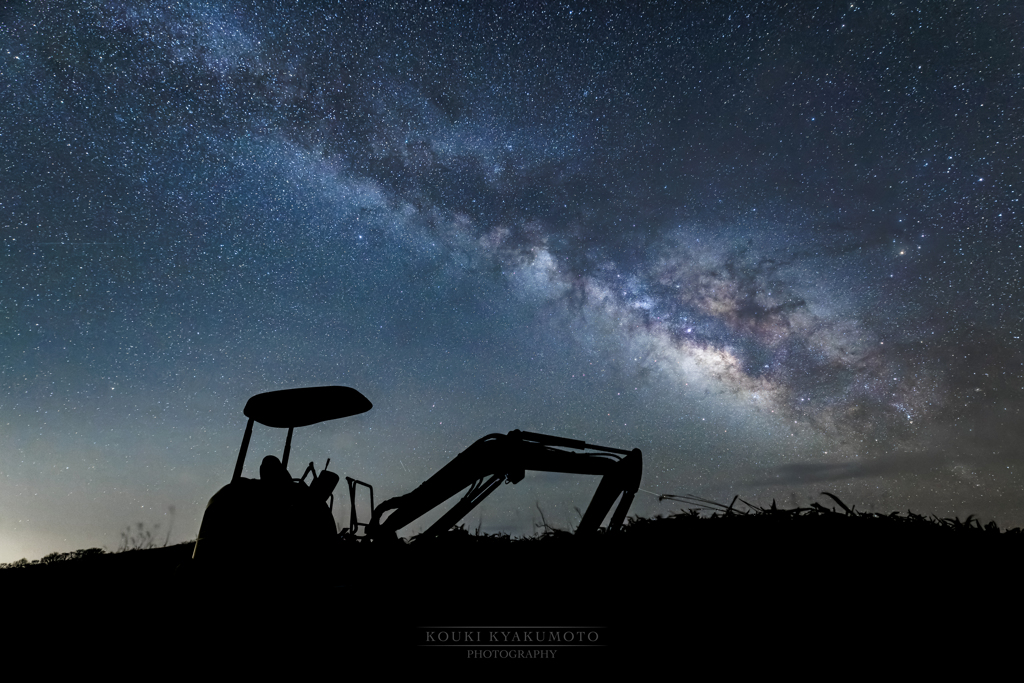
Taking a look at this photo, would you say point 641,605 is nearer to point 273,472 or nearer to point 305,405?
point 305,405

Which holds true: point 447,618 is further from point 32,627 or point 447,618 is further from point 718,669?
point 32,627

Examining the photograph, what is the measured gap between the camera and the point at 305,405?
7.01 meters

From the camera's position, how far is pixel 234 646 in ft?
20.2

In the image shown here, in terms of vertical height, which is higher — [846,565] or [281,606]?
[846,565]

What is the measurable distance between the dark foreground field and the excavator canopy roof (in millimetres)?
1653

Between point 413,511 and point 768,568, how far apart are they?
565 centimetres

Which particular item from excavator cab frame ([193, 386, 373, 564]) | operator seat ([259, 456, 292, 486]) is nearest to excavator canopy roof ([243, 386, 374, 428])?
excavator cab frame ([193, 386, 373, 564])

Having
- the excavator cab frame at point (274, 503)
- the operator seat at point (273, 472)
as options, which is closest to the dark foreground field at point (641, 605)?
the excavator cab frame at point (274, 503)

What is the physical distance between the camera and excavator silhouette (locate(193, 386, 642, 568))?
6.75m

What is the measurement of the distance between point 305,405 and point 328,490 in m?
1.56

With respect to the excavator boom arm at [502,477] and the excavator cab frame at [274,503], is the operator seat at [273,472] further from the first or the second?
the excavator boom arm at [502,477]

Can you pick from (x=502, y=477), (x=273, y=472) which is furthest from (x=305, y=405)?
(x=502, y=477)

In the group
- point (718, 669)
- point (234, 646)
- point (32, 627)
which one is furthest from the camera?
point (32, 627)

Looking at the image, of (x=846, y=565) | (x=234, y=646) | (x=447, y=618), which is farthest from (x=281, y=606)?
(x=846, y=565)
